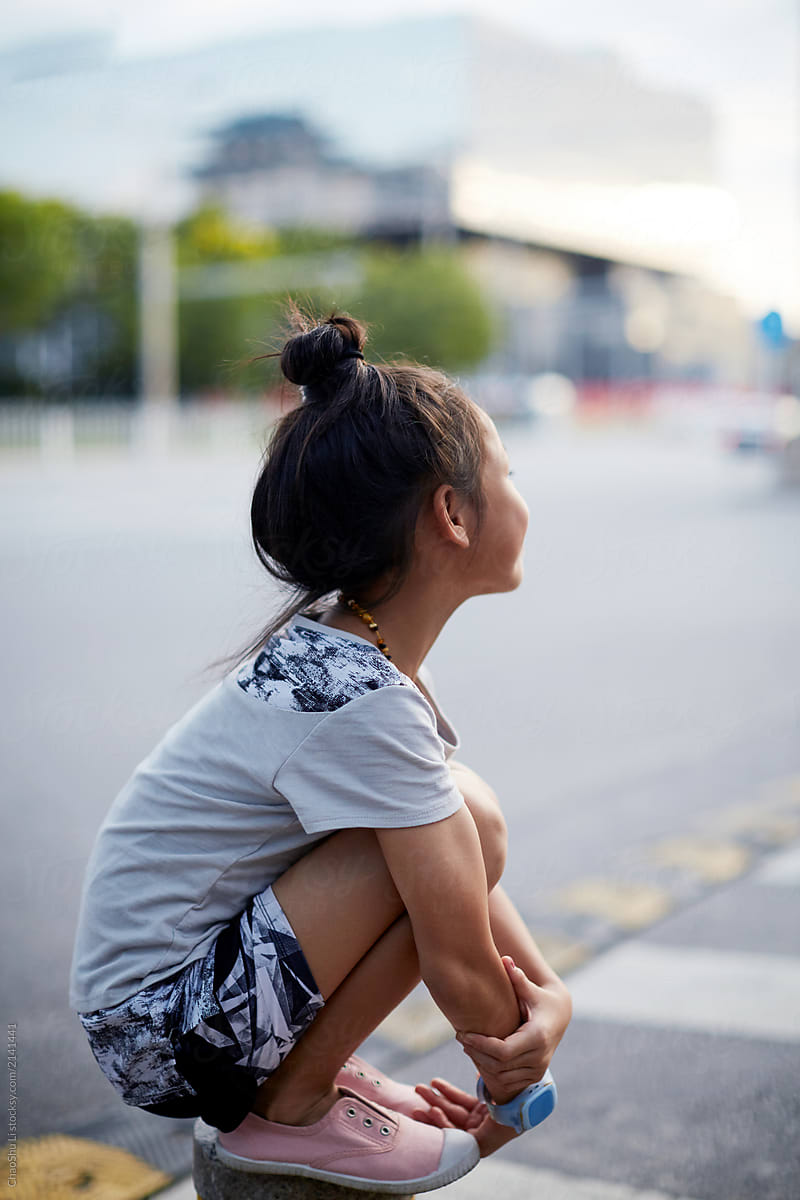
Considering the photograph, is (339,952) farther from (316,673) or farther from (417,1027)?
(417,1027)

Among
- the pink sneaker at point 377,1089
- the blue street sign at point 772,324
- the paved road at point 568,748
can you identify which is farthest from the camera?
the blue street sign at point 772,324

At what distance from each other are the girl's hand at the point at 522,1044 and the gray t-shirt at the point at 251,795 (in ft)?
0.80

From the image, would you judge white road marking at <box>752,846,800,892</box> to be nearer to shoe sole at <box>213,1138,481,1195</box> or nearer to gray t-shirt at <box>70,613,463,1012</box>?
shoe sole at <box>213,1138,481,1195</box>

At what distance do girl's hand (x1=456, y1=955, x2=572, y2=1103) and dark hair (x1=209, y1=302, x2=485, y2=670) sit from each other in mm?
459

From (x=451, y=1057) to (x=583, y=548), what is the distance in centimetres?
731

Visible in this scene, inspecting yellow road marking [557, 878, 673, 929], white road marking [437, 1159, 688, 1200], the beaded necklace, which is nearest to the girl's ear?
the beaded necklace

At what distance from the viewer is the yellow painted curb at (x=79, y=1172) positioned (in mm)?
1651

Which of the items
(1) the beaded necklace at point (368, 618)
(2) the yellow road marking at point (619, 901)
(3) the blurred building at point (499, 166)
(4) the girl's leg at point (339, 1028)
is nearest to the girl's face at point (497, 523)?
(1) the beaded necklace at point (368, 618)

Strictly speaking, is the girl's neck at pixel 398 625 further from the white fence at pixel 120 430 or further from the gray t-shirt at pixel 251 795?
the white fence at pixel 120 430

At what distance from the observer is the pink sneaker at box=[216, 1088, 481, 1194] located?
4.56 ft

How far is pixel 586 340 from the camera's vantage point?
53.4 m

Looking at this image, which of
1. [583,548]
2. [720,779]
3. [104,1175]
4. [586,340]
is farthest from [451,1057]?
[586,340]

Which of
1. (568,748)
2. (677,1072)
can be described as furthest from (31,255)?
(677,1072)

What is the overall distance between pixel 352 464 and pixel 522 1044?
0.63m
